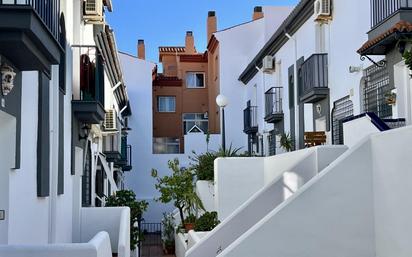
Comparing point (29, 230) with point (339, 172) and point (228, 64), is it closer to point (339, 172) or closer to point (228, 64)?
point (339, 172)

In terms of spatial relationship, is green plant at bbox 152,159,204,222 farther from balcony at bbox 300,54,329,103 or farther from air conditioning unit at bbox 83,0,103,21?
air conditioning unit at bbox 83,0,103,21

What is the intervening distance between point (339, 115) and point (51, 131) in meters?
9.90

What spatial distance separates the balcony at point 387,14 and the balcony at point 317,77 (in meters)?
4.41

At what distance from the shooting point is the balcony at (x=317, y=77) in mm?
18047

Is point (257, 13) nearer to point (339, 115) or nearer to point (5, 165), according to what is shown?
point (339, 115)

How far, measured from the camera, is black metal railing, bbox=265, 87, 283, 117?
24516 millimetres

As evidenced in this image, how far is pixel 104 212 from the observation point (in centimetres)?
1362

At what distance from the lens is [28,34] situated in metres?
6.26

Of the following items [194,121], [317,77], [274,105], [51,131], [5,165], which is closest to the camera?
[5,165]

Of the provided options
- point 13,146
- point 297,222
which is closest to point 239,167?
point 297,222

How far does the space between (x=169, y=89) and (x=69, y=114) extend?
26.2m

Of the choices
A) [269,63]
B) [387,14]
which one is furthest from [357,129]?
[269,63]

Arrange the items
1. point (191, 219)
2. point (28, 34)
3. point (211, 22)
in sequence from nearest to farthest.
Result: point (28, 34), point (191, 219), point (211, 22)

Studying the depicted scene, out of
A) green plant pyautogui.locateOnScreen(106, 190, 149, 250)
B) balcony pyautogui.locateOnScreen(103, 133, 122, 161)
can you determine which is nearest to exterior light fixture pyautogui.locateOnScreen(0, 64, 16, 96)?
green plant pyautogui.locateOnScreen(106, 190, 149, 250)
